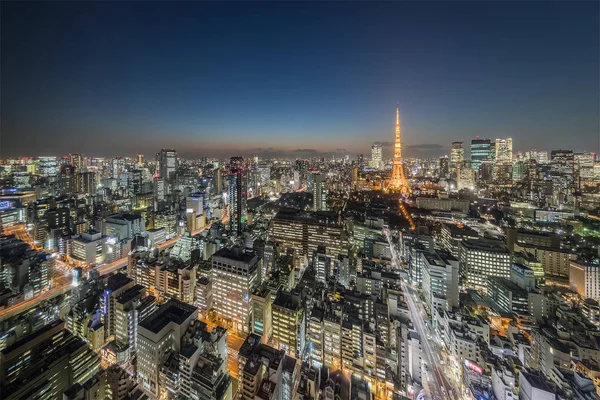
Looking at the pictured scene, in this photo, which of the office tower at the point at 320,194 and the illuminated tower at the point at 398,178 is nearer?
the office tower at the point at 320,194

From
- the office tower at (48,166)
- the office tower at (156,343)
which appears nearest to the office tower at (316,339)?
the office tower at (156,343)

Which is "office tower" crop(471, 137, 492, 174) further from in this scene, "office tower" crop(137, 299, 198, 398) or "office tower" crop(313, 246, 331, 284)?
→ "office tower" crop(137, 299, 198, 398)

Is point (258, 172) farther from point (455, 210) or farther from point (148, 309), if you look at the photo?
point (148, 309)

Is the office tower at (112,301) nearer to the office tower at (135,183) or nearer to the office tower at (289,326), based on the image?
the office tower at (289,326)

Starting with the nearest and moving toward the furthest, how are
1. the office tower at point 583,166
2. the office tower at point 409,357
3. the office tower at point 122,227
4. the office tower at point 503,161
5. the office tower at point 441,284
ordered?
the office tower at point 409,357 → the office tower at point 441,284 → the office tower at point 122,227 → the office tower at point 583,166 → the office tower at point 503,161

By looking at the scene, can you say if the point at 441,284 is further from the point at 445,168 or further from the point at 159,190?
the point at 445,168

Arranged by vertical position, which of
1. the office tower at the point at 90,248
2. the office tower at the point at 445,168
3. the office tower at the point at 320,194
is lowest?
the office tower at the point at 90,248

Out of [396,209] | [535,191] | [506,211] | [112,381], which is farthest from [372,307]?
[535,191]
